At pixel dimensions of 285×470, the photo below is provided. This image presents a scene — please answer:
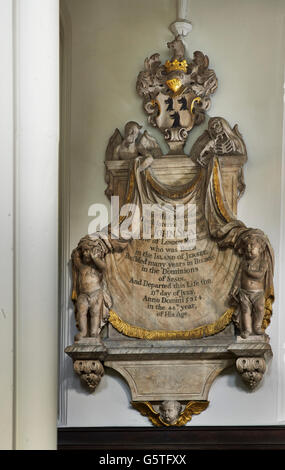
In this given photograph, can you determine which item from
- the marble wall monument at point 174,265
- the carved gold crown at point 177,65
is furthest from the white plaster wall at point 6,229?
the carved gold crown at point 177,65

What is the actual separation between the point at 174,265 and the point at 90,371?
1204 millimetres

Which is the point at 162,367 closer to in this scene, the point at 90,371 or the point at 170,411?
the point at 170,411

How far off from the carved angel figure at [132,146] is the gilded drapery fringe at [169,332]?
1.42 m

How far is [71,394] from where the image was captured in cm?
925

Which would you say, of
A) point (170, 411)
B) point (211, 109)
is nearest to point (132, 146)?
point (211, 109)

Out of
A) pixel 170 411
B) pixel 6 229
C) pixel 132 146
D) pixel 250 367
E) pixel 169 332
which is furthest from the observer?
pixel 132 146

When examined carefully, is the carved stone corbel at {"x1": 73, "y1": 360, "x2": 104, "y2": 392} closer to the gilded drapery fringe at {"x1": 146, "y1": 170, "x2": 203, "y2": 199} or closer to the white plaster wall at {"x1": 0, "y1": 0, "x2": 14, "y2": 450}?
the gilded drapery fringe at {"x1": 146, "y1": 170, "x2": 203, "y2": 199}

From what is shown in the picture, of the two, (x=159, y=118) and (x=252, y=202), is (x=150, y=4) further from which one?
(x=252, y=202)

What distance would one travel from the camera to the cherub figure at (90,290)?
9117 mm

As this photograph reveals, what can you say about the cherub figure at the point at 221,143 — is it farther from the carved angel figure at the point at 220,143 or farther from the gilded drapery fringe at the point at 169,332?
the gilded drapery fringe at the point at 169,332

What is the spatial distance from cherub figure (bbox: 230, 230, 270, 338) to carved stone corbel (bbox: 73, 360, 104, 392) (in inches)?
49.5

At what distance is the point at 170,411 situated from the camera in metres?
9.01

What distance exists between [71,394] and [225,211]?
6.86 feet

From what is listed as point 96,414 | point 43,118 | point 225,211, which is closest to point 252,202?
point 225,211
